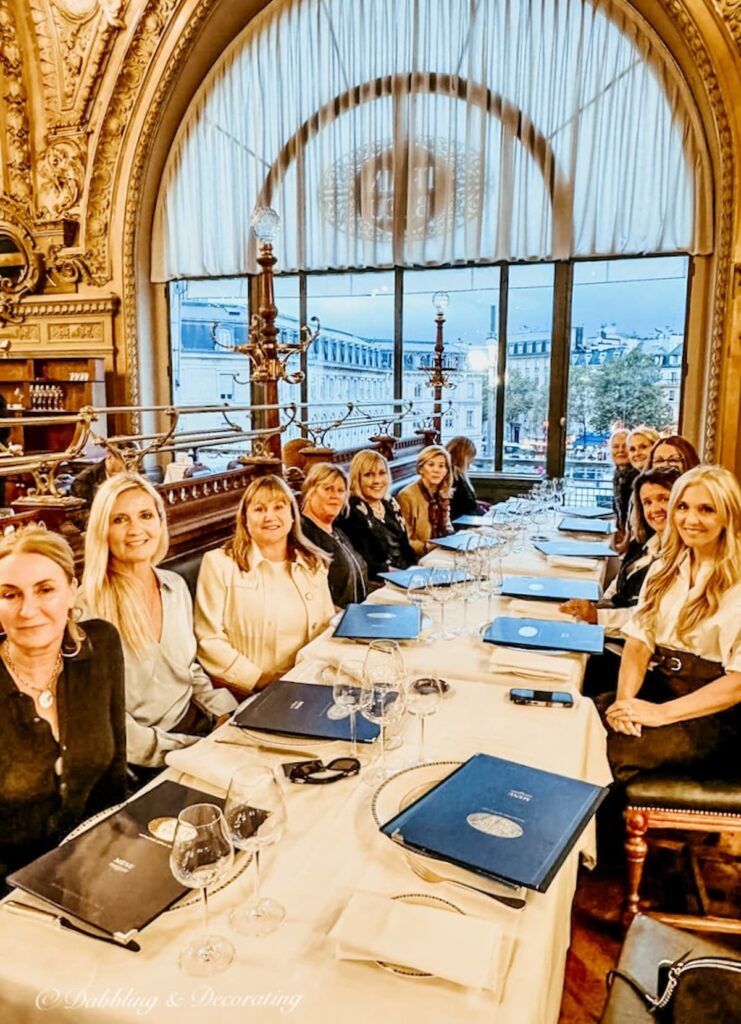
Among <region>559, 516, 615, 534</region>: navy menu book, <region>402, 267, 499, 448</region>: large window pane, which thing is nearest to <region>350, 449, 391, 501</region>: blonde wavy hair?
<region>559, 516, 615, 534</region>: navy menu book

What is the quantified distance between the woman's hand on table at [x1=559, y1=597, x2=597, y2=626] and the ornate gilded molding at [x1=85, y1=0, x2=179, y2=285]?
6.92 meters

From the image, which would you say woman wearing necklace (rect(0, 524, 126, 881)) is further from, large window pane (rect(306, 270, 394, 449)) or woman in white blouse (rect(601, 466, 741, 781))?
large window pane (rect(306, 270, 394, 449))

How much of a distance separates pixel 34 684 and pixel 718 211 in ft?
21.7

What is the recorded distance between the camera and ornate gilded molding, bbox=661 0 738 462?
6125mm

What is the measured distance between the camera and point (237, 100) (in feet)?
26.3

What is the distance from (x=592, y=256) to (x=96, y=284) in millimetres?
5077

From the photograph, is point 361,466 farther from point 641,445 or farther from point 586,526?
point 641,445

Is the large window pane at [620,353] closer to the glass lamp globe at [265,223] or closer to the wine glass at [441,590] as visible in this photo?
the glass lamp globe at [265,223]

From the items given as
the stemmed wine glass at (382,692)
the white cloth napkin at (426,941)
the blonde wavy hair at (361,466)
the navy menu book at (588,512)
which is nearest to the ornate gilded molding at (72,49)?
the blonde wavy hair at (361,466)

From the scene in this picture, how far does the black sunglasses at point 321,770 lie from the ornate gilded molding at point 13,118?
8.47 meters

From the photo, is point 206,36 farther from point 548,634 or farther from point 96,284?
→ point 548,634

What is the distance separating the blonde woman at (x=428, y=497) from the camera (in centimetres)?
492

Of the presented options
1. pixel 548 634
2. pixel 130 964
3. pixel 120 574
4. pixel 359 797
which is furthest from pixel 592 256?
pixel 130 964

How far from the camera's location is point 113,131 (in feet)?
26.1
